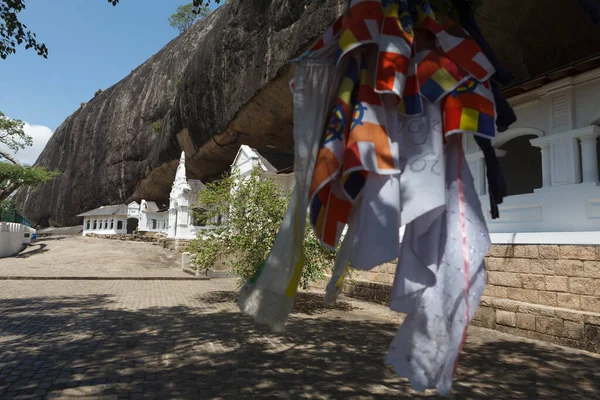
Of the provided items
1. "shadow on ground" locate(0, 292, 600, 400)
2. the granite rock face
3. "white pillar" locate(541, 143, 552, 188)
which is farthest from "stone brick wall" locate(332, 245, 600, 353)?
the granite rock face

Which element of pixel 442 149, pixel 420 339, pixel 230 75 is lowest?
pixel 420 339

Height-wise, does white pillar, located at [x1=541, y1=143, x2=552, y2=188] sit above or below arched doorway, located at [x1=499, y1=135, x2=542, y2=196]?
below

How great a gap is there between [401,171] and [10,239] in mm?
24593

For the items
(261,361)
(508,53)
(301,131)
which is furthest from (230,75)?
(301,131)

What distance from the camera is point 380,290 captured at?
31.6 feet

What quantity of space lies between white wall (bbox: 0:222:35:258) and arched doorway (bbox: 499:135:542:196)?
22.7 metres

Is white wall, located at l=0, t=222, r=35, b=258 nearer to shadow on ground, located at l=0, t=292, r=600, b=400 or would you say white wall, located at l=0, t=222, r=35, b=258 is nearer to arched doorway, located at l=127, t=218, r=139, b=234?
shadow on ground, located at l=0, t=292, r=600, b=400

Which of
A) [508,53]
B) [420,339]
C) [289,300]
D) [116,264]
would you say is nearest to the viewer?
[420,339]

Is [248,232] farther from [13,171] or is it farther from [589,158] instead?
[13,171]

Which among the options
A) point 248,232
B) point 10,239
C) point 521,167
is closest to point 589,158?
point 521,167

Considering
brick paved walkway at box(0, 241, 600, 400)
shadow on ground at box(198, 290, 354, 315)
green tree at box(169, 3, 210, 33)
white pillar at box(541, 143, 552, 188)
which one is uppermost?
green tree at box(169, 3, 210, 33)

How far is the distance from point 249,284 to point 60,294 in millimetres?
10189

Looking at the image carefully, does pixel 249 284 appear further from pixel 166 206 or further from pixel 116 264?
pixel 166 206

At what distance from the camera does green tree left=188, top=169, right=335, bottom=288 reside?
28.4ft
